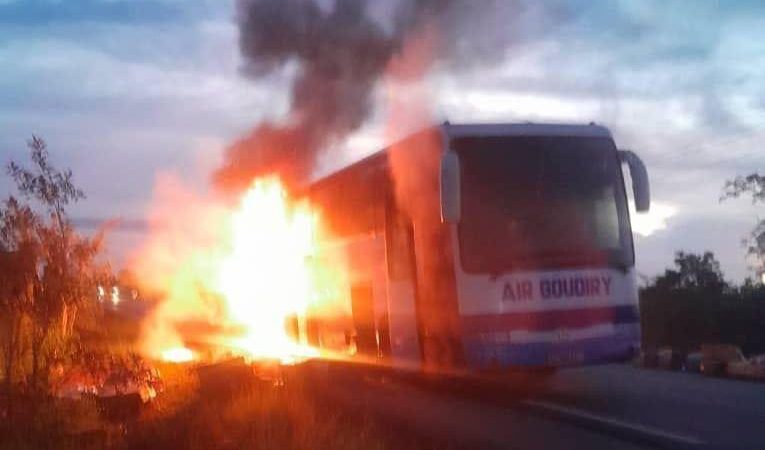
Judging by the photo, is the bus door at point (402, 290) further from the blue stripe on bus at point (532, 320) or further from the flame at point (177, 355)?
the flame at point (177, 355)

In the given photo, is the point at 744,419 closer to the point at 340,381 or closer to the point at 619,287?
the point at 619,287

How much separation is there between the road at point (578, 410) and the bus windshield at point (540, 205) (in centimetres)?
201

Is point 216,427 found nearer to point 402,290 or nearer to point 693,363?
point 402,290

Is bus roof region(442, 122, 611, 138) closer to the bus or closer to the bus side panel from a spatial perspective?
the bus

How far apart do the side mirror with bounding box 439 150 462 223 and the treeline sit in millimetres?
11609

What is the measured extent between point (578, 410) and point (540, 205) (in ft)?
9.04

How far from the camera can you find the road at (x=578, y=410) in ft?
44.4

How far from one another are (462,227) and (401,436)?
393 centimetres

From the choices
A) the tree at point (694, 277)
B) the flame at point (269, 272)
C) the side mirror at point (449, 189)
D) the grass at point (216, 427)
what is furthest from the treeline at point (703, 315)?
the grass at point (216, 427)

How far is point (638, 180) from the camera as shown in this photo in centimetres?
1725

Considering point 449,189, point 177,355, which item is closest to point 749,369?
point 449,189

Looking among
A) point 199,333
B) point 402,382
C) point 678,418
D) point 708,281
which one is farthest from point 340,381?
point 708,281

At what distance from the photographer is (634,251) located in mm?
17266

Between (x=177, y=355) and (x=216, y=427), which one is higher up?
(x=177, y=355)
